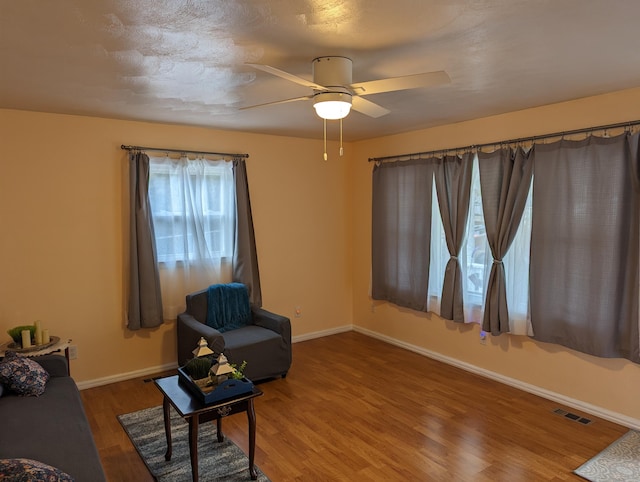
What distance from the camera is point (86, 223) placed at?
13.3ft

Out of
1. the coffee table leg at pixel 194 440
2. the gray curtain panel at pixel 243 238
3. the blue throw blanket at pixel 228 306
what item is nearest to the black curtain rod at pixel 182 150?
the gray curtain panel at pixel 243 238

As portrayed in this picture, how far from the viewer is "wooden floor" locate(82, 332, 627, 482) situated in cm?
281

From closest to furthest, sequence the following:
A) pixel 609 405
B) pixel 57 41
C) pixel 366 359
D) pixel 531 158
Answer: pixel 57 41 < pixel 609 405 < pixel 531 158 < pixel 366 359

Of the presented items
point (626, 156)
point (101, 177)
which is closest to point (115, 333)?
point (101, 177)

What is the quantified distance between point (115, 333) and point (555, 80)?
13.6ft

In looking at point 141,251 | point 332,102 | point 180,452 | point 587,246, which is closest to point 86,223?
point 141,251

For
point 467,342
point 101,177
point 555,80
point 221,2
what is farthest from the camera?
point 467,342

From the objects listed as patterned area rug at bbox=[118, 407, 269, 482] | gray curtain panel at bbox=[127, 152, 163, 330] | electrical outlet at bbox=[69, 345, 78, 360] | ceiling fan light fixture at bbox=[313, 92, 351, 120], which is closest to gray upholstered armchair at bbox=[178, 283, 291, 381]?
gray curtain panel at bbox=[127, 152, 163, 330]

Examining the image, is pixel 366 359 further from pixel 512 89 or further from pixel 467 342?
pixel 512 89

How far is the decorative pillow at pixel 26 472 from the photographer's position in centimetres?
159

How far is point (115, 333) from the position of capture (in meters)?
4.24

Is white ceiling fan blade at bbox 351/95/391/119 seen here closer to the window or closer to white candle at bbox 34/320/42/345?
the window

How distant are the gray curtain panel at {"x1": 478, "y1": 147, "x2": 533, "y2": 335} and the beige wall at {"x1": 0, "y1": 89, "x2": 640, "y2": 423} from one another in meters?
0.23

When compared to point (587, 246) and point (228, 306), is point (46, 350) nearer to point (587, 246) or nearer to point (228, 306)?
point (228, 306)
